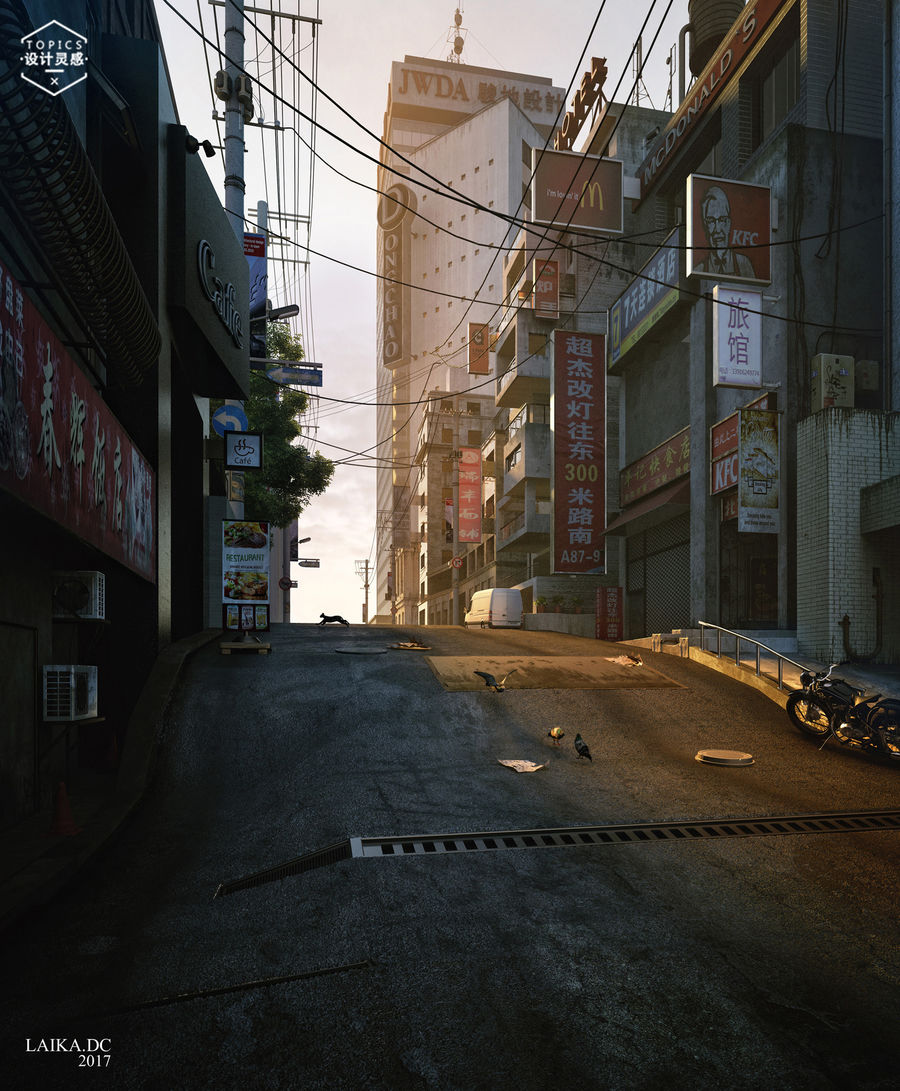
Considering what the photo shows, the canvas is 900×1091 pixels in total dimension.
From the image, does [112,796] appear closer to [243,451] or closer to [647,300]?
[243,451]

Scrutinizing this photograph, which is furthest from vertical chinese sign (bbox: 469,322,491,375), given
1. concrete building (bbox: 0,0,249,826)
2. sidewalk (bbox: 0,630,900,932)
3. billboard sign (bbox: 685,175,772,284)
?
sidewalk (bbox: 0,630,900,932)

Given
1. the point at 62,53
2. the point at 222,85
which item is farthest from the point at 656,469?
the point at 62,53

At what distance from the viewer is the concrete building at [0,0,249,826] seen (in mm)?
6004

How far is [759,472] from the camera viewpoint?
19.4 meters

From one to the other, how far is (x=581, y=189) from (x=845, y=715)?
67.2 feet

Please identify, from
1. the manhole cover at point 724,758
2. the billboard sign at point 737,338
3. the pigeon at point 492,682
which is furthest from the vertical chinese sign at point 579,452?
the manhole cover at point 724,758

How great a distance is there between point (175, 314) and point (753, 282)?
567 inches

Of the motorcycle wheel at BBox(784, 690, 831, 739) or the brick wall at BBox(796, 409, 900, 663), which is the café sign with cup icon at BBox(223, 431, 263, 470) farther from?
the motorcycle wheel at BBox(784, 690, 831, 739)

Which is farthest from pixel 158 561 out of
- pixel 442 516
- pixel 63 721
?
pixel 442 516

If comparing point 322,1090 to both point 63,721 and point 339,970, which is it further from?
point 63,721

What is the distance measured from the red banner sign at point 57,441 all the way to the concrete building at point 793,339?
14202 mm

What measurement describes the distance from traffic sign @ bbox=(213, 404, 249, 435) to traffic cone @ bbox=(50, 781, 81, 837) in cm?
1547

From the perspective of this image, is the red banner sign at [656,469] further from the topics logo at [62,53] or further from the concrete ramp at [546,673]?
the topics logo at [62,53]

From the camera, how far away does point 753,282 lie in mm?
20047
